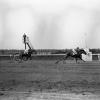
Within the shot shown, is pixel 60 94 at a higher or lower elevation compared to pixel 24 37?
lower

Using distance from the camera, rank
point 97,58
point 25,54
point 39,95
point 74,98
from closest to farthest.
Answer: point 74,98
point 39,95
point 25,54
point 97,58

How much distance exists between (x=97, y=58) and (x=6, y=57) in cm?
1275

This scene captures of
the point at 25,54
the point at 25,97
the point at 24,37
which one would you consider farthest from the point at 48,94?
the point at 24,37

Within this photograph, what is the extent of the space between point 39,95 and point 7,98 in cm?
87

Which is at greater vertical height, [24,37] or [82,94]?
[24,37]

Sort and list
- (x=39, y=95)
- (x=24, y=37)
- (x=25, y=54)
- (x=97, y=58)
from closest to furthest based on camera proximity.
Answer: (x=39, y=95)
(x=25, y=54)
(x=24, y=37)
(x=97, y=58)

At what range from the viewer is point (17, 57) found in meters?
31.9

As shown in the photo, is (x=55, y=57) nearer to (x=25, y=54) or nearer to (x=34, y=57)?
(x=34, y=57)

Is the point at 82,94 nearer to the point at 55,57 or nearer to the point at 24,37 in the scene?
the point at 24,37

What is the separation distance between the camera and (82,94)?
22.4 feet

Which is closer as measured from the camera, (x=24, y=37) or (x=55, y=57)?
(x=24, y=37)

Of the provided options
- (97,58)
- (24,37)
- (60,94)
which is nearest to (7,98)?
(60,94)

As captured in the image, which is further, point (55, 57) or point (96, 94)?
point (55, 57)

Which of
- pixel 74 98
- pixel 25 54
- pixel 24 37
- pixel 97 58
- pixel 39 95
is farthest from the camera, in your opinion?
pixel 97 58
